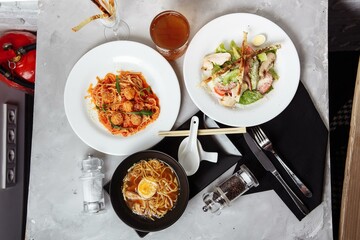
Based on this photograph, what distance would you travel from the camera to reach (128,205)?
133 cm

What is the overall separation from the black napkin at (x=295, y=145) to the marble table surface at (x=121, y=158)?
4 cm

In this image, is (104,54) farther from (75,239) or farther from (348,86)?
(348,86)

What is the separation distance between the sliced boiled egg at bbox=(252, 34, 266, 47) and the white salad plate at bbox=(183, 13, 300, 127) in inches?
0.8

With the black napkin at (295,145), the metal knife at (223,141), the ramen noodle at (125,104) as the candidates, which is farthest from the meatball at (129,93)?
the black napkin at (295,145)

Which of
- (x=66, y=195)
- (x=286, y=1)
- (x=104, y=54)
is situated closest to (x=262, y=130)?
(x=286, y=1)

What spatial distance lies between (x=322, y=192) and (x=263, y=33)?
2.15ft

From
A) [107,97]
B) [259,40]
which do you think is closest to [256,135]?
[259,40]

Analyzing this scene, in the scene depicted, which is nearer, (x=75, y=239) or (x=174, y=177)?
(x=174, y=177)

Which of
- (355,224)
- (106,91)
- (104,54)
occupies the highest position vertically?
(104,54)

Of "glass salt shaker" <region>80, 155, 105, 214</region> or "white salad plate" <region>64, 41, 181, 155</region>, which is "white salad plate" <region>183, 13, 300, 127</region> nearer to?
"white salad plate" <region>64, 41, 181, 155</region>

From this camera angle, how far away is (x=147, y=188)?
1.33 metres

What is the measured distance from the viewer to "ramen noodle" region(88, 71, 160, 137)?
140 cm

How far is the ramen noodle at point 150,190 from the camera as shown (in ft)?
4.34

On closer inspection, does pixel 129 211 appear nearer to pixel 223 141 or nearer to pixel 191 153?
pixel 191 153
